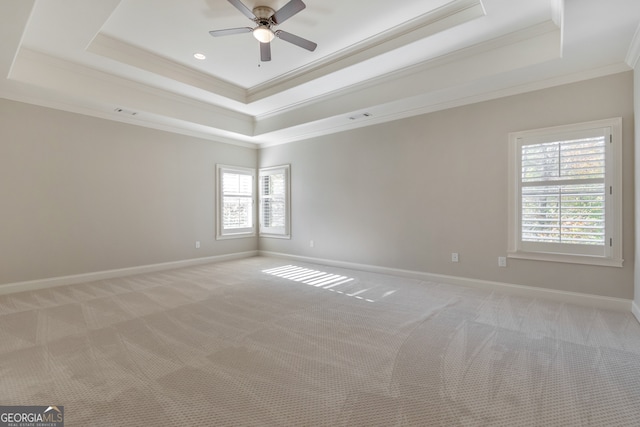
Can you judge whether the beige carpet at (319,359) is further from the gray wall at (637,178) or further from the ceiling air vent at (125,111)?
the ceiling air vent at (125,111)

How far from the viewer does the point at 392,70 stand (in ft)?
13.8

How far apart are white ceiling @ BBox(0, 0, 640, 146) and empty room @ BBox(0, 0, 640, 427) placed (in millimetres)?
28

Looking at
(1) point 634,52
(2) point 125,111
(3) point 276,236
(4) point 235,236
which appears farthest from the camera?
(3) point 276,236

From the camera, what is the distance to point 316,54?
410cm

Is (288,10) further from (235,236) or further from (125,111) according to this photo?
(235,236)

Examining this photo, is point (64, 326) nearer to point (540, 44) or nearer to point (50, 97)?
point (50, 97)

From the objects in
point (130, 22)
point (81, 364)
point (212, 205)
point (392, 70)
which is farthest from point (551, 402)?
point (212, 205)

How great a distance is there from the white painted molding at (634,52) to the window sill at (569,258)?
2078 millimetres

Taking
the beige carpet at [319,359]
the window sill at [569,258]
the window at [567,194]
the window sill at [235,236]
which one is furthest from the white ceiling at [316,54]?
the beige carpet at [319,359]

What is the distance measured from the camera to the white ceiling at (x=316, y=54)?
2957mm

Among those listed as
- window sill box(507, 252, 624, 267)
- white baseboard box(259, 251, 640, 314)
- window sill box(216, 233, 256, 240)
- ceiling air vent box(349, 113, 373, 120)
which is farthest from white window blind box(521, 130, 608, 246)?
window sill box(216, 233, 256, 240)

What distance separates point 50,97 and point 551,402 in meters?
6.25

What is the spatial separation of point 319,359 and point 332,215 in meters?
3.79

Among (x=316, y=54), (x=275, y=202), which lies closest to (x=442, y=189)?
(x=316, y=54)
